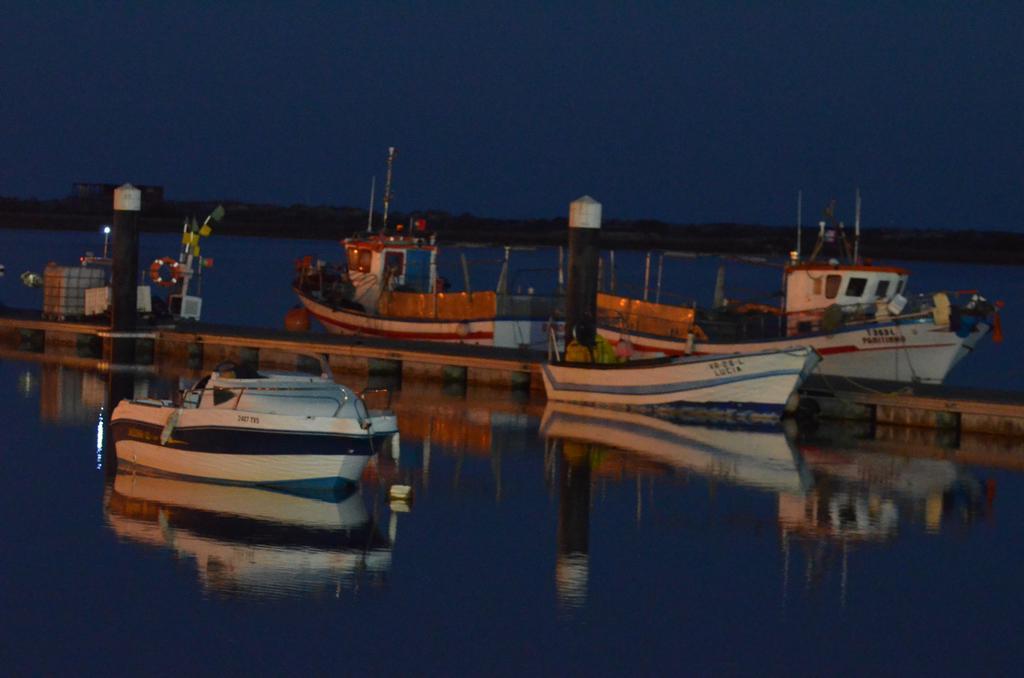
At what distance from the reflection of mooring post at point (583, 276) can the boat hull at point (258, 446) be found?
9189mm

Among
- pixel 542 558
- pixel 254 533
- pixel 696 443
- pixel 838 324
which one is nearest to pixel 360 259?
pixel 838 324

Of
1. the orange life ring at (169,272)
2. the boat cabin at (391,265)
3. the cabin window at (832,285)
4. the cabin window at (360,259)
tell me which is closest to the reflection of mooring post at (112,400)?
the orange life ring at (169,272)

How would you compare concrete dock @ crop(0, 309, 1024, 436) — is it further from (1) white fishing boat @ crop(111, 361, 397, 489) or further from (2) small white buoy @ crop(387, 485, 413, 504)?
(1) white fishing boat @ crop(111, 361, 397, 489)

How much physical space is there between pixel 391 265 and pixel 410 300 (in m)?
1.38

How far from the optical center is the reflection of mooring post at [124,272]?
3027 cm

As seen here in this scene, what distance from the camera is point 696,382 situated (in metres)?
25.4

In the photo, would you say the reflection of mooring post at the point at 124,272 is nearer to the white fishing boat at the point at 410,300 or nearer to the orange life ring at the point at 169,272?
the orange life ring at the point at 169,272

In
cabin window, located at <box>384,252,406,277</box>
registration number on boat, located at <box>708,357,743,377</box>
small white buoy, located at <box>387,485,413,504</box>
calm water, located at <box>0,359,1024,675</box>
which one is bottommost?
calm water, located at <box>0,359,1024,675</box>

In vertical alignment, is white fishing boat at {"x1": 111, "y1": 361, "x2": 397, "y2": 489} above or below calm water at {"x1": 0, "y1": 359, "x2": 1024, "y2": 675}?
above

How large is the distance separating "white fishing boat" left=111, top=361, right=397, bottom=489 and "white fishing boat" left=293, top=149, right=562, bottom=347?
12122 millimetres

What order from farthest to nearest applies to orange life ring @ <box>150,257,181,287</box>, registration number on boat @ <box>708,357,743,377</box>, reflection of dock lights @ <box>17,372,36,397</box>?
orange life ring @ <box>150,257,181,287</box> < reflection of dock lights @ <box>17,372,36,397</box> < registration number on boat @ <box>708,357,743,377</box>

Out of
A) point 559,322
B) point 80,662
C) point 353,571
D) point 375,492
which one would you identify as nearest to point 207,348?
point 559,322

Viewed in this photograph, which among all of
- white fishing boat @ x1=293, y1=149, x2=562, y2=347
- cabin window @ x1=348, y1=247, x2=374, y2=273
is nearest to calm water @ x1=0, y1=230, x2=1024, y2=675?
white fishing boat @ x1=293, y1=149, x2=562, y2=347

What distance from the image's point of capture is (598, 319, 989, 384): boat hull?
88.4 ft
